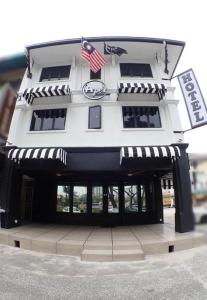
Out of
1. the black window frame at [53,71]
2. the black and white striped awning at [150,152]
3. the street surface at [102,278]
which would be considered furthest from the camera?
the black window frame at [53,71]

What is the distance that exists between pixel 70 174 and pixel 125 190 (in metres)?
3.07

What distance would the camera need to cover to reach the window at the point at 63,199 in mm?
13592

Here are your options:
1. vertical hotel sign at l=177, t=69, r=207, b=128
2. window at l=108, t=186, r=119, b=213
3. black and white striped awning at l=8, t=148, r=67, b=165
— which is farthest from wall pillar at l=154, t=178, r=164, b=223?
black and white striped awning at l=8, t=148, r=67, b=165

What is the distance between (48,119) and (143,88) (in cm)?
501

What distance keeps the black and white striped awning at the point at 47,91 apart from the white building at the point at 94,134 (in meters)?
0.05

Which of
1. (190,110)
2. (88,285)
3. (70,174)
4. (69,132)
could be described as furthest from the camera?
(70,174)

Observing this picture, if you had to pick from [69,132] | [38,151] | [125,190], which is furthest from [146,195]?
[38,151]

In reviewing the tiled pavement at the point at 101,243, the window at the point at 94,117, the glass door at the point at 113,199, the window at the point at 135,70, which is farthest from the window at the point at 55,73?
the tiled pavement at the point at 101,243

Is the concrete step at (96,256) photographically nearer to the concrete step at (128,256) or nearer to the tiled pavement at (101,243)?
the tiled pavement at (101,243)

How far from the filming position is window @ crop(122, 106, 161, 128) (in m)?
12.4

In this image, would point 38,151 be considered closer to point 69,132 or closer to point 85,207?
point 69,132

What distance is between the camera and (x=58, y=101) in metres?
12.9

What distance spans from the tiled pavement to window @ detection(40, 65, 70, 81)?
805cm

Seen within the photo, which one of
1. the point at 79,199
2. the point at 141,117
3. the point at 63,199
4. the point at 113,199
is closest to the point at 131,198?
the point at 113,199
